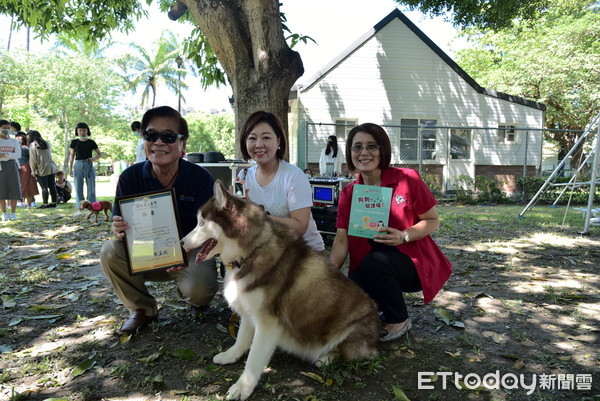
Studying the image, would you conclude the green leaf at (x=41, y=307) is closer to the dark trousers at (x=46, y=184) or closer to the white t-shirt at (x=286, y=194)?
the white t-shirt at (x=286, y=194)

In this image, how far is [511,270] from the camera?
17.5ft

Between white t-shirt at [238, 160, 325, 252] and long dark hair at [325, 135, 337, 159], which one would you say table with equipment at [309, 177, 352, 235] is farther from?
long dark hair at [325, 135, 337, 159]

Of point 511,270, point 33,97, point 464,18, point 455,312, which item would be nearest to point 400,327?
point 455,312

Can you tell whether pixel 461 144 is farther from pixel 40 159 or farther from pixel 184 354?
pixel 184 354

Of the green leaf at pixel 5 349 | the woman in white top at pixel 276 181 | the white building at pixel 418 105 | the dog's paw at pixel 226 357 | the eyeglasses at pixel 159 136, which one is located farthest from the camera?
the white building at pixel 418 105

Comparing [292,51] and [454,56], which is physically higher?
[454,56]

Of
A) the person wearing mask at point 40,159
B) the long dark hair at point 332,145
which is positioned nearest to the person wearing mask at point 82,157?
the person wearing mask at point 40,159

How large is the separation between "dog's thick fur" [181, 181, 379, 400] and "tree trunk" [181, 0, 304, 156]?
3.59m

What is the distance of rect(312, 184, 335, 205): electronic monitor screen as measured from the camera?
20.0 ft

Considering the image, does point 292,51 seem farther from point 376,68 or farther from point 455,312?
point 376,68

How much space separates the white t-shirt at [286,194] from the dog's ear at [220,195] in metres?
1.03

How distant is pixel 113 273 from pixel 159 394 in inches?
51.3

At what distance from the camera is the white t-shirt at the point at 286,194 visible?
3391mm

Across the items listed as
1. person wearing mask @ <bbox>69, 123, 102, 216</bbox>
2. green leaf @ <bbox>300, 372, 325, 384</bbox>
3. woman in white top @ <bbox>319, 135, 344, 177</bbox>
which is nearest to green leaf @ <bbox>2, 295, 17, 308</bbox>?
green leaf @ <bbox>300, 372, 325, 384</bbox>
